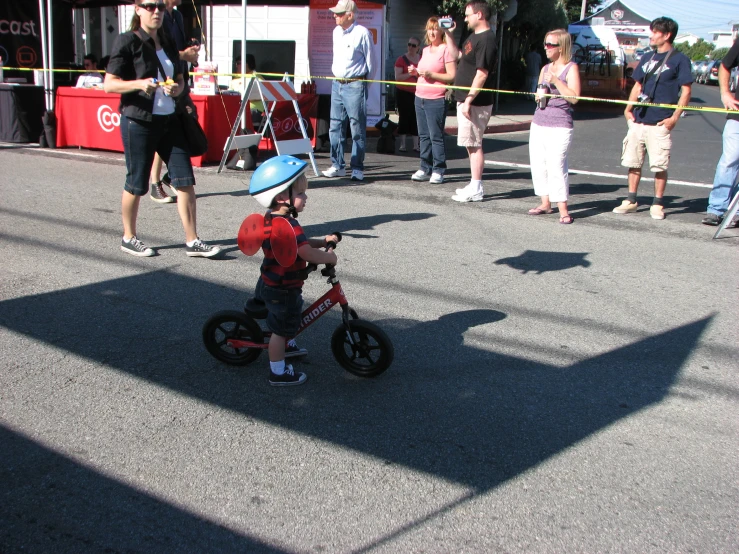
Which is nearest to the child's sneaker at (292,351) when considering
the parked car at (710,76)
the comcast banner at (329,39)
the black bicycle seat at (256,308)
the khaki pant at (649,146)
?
the black bicycle seat at (256,308)

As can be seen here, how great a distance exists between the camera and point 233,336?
3.92 meters

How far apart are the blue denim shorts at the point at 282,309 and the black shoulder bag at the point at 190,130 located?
7.89 ft

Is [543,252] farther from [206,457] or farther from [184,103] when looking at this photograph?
[206,457]

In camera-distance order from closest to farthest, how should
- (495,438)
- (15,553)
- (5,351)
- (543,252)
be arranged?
(15,553), (495,438), (5,351), (543,252)

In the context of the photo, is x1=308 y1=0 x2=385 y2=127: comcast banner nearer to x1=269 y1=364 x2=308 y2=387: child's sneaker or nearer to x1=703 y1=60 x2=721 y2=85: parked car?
x1=269 y1=364 x2=308 y2=387: child's sneaker

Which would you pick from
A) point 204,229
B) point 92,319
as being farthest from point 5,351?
point 204,229

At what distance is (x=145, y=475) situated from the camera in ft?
9.64

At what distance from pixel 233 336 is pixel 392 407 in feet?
3.15

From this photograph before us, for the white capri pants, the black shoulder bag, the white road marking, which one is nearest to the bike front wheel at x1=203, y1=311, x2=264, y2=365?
the black shoulder bag

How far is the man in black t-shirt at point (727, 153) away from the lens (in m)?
7.10

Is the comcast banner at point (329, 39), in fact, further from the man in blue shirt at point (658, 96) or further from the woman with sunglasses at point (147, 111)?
the woman with sunglasses at point (147, 111)

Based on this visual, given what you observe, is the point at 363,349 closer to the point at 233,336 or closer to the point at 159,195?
the point at 233,336

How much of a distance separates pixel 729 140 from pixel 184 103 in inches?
203

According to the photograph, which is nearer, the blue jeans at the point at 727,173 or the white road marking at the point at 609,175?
the blue jeans at the point at 727,173
